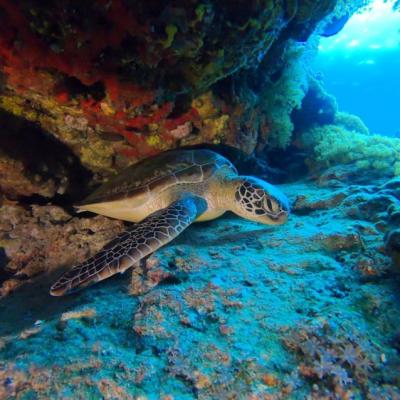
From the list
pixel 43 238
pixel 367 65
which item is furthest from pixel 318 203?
pixel 367 65

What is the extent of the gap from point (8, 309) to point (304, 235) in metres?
2.73

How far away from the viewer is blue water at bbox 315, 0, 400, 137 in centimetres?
2891

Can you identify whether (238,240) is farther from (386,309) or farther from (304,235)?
(386,309)

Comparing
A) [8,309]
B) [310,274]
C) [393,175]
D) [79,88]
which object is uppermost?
[79,88]

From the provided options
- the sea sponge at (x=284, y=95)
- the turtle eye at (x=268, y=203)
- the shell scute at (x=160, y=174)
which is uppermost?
the sea sponge at (x=284, y=95)

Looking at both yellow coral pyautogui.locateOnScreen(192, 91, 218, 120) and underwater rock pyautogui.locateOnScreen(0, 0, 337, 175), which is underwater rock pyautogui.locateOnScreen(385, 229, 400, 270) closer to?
underwater rock pyautogui.locateOnScreen(0, 0, 337, 175)

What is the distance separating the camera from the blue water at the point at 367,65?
28906 mm

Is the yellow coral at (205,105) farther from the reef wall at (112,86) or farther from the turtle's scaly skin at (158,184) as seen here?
the turtle's scaly skin at (158,184)

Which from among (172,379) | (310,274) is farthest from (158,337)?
(310,274)

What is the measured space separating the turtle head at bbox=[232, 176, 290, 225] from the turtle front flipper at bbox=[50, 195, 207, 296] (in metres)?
0.67

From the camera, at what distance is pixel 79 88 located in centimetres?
250

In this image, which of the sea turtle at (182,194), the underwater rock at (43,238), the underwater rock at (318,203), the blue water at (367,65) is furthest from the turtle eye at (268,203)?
the blue water at (367,65)

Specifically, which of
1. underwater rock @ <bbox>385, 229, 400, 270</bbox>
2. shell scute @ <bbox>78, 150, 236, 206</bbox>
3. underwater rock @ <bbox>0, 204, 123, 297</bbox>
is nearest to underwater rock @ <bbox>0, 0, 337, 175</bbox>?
shell scute @ <bbox>78, 150, 236, 206</bbox>

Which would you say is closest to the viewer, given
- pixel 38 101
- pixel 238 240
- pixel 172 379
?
pixel 172 379
